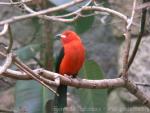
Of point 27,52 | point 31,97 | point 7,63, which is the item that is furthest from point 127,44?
point 27,52

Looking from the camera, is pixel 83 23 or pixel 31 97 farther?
pixel 83 23

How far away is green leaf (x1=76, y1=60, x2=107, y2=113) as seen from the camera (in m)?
3.27

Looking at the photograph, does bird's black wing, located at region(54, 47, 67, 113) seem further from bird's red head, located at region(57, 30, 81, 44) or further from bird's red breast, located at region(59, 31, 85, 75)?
bird's red head, located at region(57, 30, 81, 44)

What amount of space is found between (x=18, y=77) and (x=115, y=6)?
260cm

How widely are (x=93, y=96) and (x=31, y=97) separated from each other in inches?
17.5

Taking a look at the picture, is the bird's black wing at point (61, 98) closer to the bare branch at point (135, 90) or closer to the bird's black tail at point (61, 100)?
the bird's black tail at point (61, 100)

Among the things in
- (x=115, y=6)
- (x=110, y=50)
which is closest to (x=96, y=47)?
(x=110, y=50)

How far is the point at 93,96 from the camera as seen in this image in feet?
10.9

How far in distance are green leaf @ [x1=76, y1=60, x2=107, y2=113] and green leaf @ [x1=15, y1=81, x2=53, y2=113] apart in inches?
10.6

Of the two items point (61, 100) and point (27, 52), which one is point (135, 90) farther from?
point (27, 52)

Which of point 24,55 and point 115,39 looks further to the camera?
point 115,39

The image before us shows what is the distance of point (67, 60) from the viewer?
320 cm

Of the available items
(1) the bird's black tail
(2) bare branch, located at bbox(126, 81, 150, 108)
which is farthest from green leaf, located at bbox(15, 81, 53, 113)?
(2) bare branch, located at bbox(126, 81, 150, 108)

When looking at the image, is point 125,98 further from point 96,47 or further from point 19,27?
point 19,27
